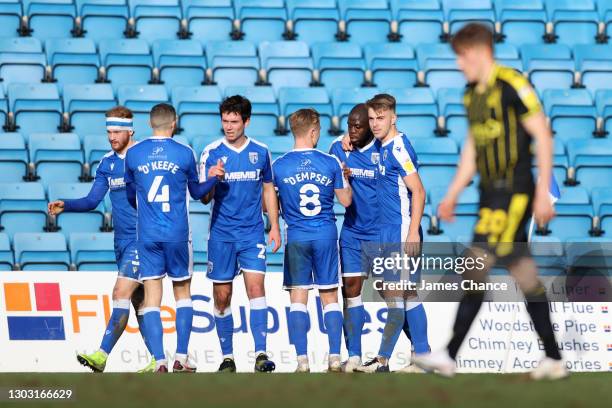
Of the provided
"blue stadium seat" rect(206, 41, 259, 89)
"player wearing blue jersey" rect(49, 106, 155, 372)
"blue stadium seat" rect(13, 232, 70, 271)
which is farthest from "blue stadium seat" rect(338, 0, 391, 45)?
"player wearing blue jersey" rect(49, 106, 155, 372)

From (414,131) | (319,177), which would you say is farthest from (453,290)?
(414,131)

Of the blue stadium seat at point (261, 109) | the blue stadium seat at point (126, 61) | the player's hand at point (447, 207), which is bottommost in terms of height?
the player's hand at point (447, 207)

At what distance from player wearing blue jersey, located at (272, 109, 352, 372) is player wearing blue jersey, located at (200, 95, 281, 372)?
0.16 m

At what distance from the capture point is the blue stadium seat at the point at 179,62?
15.1m

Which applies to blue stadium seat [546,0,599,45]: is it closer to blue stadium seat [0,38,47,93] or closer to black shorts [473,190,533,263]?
blue stadium seat [0,38,47,93]

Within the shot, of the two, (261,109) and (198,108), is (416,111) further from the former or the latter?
(198,108)

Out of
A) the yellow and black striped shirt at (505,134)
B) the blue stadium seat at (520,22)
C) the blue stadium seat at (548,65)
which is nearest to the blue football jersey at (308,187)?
the yellow and black striped shirt at (505,134)

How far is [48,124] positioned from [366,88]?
13.3ft

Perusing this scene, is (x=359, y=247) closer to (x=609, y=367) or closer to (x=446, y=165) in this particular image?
(x=609, y=367)

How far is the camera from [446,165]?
13461mm

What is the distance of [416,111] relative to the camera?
14.5 meters

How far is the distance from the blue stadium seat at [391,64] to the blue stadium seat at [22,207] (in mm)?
4852

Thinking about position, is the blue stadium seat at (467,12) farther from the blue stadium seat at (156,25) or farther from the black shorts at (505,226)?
the black shorts at (505,226)

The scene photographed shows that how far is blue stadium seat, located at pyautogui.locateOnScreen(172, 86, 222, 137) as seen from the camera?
46.2ft
